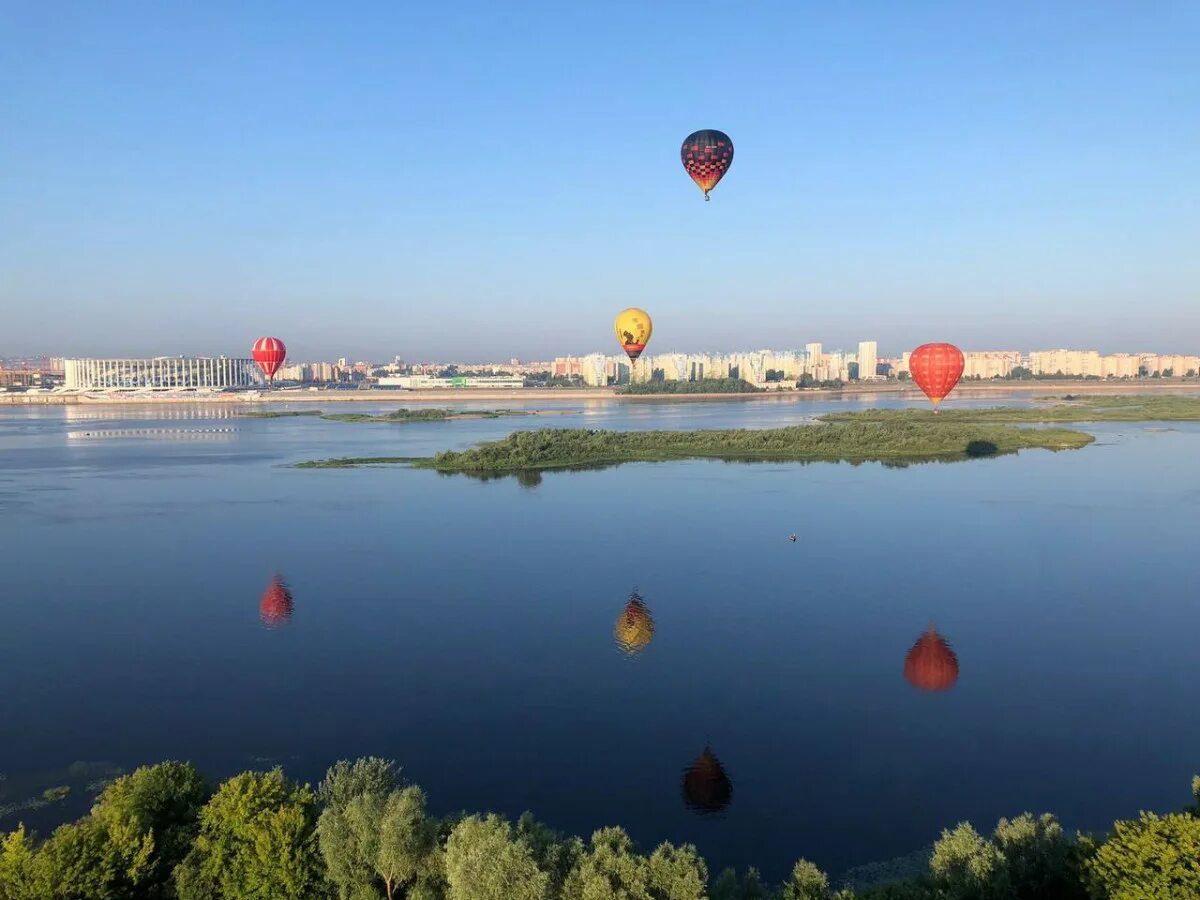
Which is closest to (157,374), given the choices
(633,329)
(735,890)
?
(633,329)

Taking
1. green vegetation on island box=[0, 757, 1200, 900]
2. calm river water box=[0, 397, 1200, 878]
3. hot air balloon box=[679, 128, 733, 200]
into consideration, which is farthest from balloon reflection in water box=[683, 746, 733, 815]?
hot air balloon box=[679, 128, 733, 200]

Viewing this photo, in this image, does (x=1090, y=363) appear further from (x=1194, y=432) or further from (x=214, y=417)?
(x=214, y=417)

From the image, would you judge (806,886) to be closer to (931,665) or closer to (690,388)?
(931,665)

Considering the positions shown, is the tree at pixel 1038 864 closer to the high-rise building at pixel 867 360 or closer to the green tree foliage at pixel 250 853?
the green tree foliage at pixel 250 853

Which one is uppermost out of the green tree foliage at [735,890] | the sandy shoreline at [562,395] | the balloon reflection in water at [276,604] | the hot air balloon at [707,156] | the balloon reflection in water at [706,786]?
the hot air balloon at [707,156]

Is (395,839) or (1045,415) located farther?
(1045,415)

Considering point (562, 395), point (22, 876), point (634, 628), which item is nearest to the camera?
point (22, 876)

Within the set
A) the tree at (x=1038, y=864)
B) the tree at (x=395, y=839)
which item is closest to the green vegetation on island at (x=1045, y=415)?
the tree at (x=1038, y=864)
